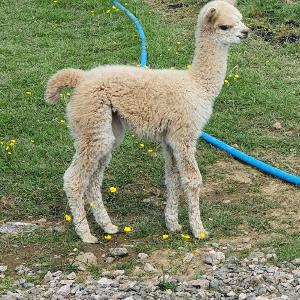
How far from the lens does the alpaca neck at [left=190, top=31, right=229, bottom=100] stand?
6.94 metres

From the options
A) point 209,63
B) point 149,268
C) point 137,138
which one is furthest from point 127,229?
point 137,138

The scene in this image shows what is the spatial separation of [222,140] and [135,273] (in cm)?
337

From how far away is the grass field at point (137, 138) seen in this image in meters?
7.04

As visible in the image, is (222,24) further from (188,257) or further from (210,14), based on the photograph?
(188,257)

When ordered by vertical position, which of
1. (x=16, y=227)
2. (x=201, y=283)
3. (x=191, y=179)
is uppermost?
→ (x=191, y=179)

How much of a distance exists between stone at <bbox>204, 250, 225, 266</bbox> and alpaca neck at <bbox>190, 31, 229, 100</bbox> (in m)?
1.46

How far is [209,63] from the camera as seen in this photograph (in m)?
6.95

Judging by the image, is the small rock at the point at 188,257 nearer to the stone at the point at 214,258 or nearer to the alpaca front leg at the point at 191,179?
the stone at the point at 214,258

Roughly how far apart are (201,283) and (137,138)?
3583mm

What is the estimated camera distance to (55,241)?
685 centimetres

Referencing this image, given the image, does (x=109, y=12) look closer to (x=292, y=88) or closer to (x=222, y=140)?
(x=292, y=88)

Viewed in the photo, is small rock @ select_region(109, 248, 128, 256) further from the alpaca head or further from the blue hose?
the alpaca head

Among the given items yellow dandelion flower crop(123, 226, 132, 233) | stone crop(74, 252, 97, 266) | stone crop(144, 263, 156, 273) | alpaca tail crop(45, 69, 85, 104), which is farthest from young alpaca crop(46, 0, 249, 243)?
stone crop(144, 263, 156, 273)

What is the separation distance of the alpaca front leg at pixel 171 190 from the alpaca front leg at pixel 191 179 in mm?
222
